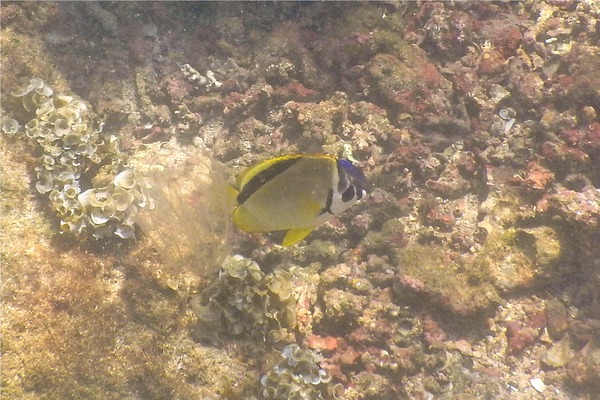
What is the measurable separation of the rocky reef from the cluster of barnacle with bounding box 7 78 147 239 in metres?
0.02

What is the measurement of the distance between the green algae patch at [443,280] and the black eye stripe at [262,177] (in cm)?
224

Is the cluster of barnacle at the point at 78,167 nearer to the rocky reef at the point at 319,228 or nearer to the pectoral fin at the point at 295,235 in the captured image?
the rocky reef at the point at 319,228

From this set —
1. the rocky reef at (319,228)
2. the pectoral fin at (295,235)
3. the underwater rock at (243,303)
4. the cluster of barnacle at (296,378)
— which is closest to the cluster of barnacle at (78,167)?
the rocky reef at (319,228)

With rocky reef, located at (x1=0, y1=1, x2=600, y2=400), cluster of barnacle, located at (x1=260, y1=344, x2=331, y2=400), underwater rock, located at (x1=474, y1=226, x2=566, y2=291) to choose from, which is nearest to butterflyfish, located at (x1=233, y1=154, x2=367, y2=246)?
rocky reef, located at (x1=0, y1=1, x2=600, y2=400)

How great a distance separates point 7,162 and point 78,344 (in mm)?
2114

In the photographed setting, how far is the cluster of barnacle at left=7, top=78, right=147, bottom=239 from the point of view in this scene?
4008 mm

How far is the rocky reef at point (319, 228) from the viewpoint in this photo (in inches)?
142

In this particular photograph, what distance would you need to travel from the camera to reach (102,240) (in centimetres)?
404

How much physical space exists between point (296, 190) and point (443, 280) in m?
2.37

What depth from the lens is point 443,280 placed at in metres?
4.02

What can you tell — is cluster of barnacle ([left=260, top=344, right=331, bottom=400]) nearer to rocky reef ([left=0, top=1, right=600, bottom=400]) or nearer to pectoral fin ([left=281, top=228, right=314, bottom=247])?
rocky reef ([left=0, top=1, right=600, bottom=400])

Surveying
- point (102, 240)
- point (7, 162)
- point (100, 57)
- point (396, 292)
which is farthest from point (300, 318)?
point (100, 57)

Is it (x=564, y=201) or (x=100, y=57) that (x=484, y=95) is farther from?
(x=100, y=57)

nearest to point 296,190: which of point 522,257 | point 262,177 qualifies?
point 262,177
